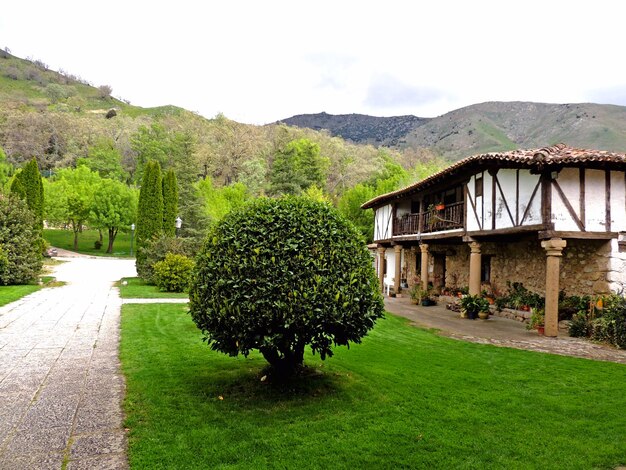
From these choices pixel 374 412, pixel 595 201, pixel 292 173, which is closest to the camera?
pixel 374 412

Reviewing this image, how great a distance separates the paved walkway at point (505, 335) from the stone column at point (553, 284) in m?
0.32

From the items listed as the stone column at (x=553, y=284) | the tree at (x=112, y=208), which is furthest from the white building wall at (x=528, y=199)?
the tree at (x=112, y=208)

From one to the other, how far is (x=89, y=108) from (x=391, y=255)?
12334 cm

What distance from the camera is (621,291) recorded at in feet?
35.5

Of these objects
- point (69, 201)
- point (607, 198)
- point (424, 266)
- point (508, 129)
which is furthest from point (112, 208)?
point (508, 129)

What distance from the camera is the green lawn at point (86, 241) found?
156ft

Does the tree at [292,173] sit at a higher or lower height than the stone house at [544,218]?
higher

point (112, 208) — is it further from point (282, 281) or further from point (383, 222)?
point (282, 281)

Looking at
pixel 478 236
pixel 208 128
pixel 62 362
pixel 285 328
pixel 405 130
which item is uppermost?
pixel 405 130

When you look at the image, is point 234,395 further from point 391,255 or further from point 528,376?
point 391,255

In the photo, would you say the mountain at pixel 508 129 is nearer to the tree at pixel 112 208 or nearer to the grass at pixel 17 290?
the tree at pixel 112 208

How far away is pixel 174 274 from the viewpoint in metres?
17.0

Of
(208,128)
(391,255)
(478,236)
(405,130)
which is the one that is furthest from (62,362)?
(405,130)

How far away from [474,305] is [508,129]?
329ft
